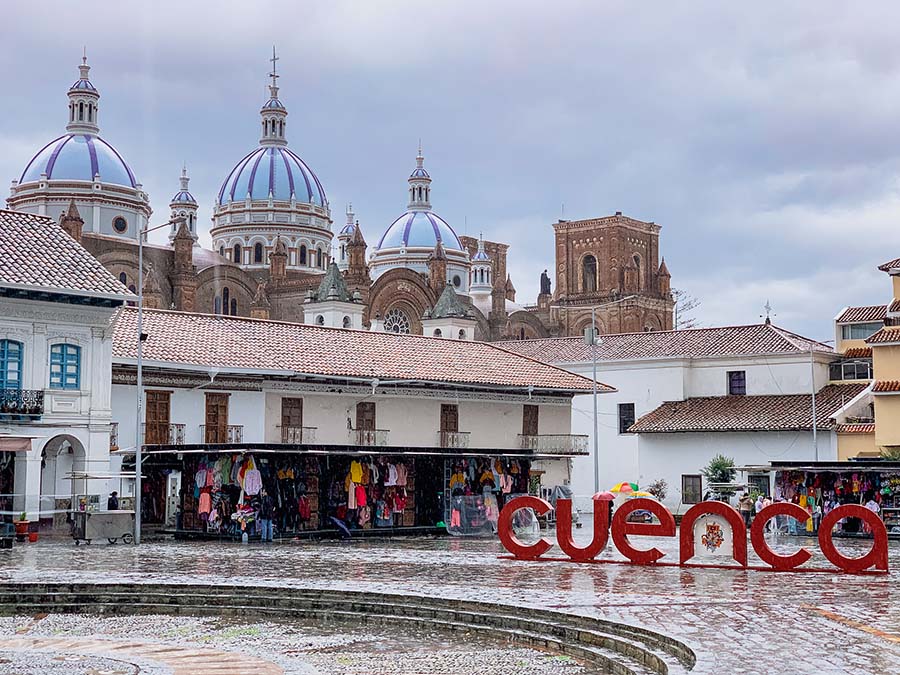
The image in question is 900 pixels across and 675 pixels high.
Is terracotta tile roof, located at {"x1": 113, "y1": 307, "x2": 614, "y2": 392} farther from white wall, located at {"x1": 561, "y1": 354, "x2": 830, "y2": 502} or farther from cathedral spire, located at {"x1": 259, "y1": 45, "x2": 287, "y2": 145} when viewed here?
cathedral spire, located at {"x1": 259, "y1": 45, "x2": 287, "y2": 145}

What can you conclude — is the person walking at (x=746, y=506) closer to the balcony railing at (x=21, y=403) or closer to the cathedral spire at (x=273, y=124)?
the balcony railing at (x=21, y=403)

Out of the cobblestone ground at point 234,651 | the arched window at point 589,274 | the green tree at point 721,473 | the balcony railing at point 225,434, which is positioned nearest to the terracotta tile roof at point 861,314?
the green tree at point 721,473

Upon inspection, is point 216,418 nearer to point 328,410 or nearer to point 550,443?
point 328,410

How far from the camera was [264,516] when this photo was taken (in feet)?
105

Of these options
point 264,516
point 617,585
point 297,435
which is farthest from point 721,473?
point 617,585

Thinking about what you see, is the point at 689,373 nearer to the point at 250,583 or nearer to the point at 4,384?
the point at 4,384

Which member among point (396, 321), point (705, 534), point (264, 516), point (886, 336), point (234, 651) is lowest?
point (234, 651)

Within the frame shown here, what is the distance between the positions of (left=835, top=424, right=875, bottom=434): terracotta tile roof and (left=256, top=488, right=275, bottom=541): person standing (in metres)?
22.7

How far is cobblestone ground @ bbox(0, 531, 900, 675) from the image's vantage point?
527 inches

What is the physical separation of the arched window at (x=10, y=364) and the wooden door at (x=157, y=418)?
4.72 m

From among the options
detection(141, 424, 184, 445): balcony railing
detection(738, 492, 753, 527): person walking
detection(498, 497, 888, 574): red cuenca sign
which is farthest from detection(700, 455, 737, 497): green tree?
detection(498, 497, 888, 574): red cuenca sign

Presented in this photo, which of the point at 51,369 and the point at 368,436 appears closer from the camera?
the point at 51,369

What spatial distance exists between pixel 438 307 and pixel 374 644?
63.7m

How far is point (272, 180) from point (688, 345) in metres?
44.7
